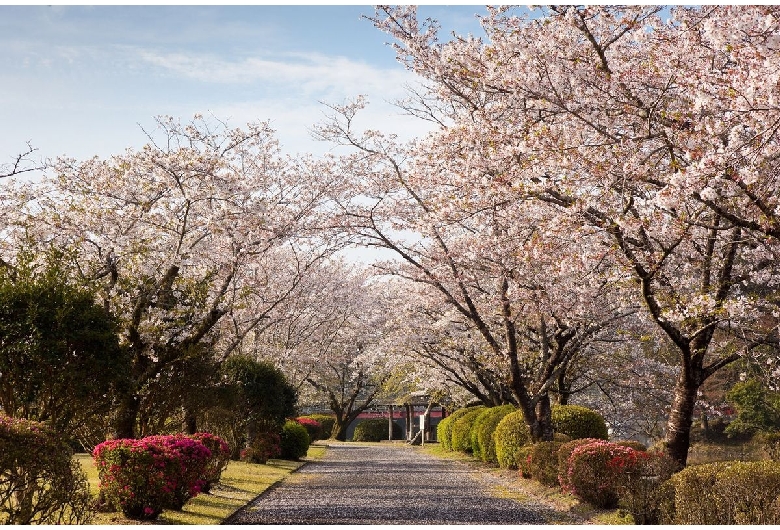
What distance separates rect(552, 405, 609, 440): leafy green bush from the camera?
18.0 m

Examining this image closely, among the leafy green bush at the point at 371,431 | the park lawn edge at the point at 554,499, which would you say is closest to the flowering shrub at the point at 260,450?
the park lawn edge at the point at 554,499

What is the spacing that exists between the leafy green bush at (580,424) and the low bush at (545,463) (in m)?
2.49

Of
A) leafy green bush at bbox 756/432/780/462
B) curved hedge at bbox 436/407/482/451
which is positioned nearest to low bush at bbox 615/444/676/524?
leafy green bush at bbox 756/432/780/462

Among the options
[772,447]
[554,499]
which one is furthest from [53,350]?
[772,447]

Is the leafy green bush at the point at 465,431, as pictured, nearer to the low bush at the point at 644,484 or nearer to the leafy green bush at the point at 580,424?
the leafy green bush at the point at 580,424

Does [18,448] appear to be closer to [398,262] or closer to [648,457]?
[648,457]

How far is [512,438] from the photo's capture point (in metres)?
18.9

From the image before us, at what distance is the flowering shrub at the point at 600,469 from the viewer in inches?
452

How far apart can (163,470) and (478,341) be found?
43.9 feet

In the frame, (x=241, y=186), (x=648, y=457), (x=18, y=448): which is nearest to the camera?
(x=18, y=448)

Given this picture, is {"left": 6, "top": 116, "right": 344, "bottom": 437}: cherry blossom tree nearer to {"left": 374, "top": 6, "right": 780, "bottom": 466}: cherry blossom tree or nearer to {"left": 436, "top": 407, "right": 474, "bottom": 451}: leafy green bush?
{"left": 374, "top": 6, "right": 780, "bottom": 466}: cherry blossom tree

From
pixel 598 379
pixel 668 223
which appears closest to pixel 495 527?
pixel 668 223

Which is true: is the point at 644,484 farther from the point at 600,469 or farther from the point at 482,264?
the point at 482,264

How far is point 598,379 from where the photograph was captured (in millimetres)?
23250
